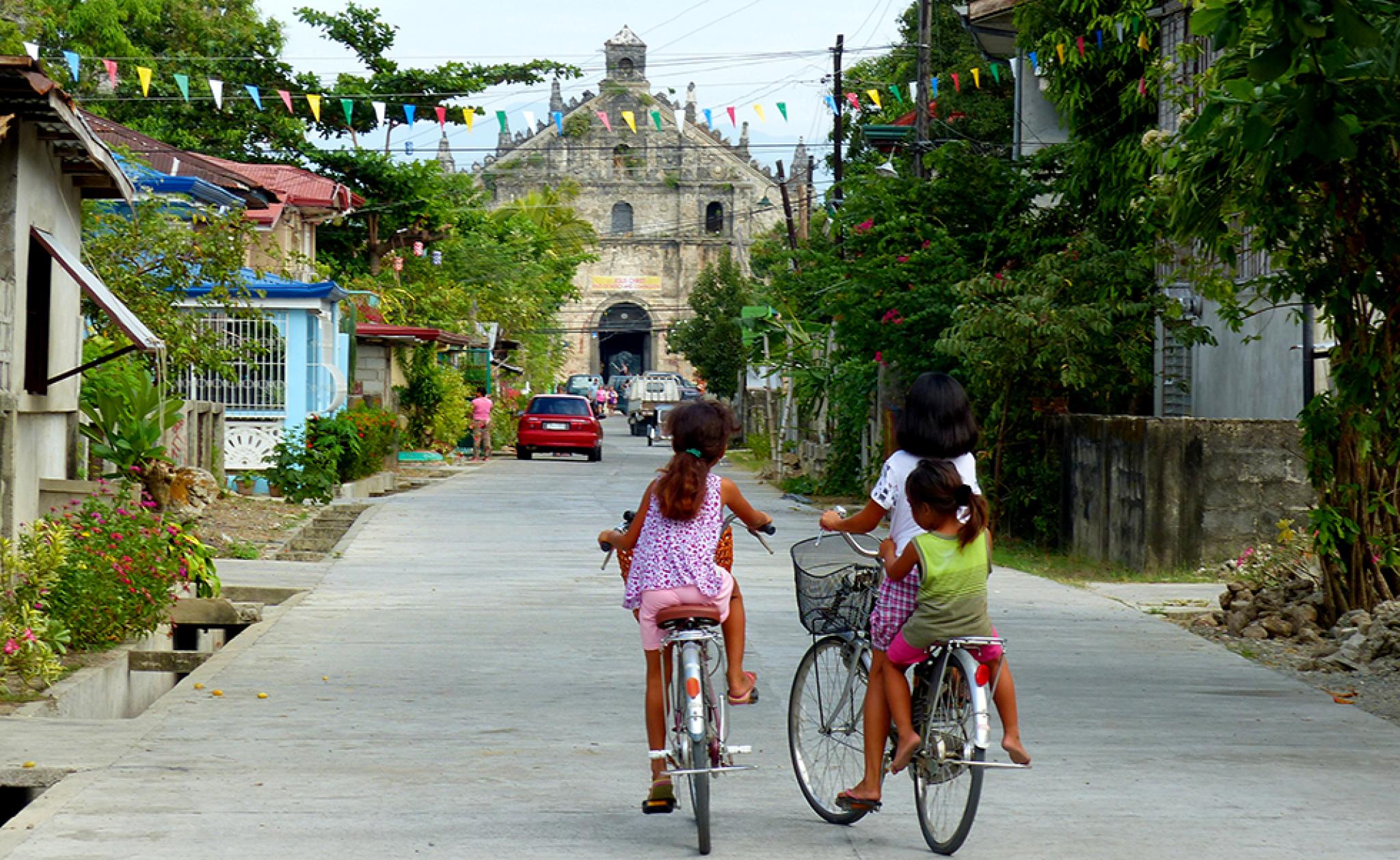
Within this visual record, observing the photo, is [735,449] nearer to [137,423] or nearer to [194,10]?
[194,10]

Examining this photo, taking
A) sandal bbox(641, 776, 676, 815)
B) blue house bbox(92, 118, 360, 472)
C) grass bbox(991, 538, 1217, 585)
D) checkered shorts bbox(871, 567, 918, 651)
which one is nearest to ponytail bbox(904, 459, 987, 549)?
checkered shorts bbox(871, 567, 918, 651)

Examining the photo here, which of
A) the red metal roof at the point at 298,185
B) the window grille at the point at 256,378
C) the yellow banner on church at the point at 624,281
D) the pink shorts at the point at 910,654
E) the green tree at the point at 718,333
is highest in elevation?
the yellow banner on church at the point at 624,281

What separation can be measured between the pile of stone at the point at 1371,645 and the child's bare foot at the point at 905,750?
18.9ft

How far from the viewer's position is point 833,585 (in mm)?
6543

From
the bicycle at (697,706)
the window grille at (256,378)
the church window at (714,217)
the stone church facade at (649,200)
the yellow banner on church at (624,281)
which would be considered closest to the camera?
the bicycle at (697,706)

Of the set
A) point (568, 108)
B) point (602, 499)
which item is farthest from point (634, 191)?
point (602, 499)

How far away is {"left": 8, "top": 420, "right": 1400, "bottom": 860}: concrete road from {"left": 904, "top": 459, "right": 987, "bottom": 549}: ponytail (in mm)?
1167

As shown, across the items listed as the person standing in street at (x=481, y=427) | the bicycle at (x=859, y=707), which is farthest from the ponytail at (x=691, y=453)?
the person standing in street at (x=481, y=427)

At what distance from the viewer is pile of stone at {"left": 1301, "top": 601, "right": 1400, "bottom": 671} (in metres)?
11.0

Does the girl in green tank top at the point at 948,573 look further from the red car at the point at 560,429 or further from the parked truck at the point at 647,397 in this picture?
the parked truck at the point at 647,397

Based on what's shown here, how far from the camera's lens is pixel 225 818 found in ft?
21.6

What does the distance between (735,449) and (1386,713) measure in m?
48.4

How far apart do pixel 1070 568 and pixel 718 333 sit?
43.0 m

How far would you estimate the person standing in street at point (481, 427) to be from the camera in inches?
1779
